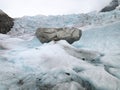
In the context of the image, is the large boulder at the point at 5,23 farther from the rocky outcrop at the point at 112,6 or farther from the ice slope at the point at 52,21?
the rocky outcrop at the point at 112,6

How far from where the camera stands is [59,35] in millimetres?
6168

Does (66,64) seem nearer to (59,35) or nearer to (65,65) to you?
(65,65)

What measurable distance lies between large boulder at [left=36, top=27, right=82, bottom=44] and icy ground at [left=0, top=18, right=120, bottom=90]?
182mm

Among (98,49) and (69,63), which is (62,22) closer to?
(98,49)

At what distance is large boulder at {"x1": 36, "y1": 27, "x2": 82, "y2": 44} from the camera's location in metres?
6.09

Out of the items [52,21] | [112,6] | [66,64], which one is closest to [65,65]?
[66,64]

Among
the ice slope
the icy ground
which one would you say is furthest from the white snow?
the ice slope

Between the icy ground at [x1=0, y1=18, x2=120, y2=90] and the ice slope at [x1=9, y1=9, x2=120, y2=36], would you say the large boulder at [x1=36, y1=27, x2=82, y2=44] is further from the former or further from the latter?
the ice slope at [x1=9, y1=9, x2=120, y2=36]

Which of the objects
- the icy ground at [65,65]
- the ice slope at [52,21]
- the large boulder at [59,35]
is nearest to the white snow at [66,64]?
the icy ground at [65,65]

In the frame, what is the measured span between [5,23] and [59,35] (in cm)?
357

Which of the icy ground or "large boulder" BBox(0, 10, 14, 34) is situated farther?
"large boulder" BBox(0, 10, 14, 34)

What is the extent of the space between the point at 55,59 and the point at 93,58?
2.75ft

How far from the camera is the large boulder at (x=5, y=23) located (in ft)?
28.7

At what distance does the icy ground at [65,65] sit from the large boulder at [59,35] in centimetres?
18
